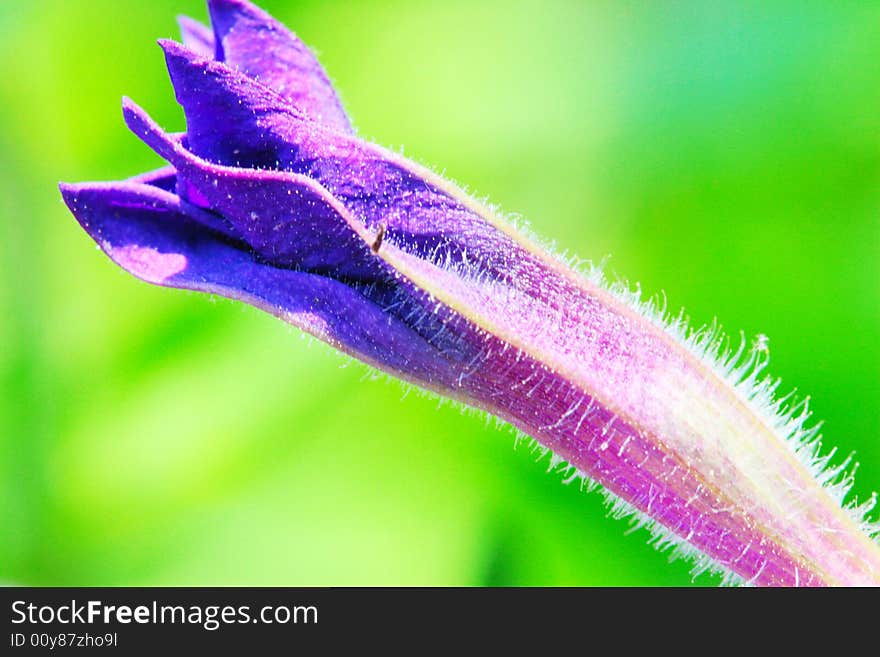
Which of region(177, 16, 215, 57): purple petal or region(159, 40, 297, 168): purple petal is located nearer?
region(159, 40, 297, 168): purple petal

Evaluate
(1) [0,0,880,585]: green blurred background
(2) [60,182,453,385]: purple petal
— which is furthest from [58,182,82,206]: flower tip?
(1) [0,0,880,585]: green blurred background

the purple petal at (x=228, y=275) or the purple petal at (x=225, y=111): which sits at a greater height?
the purple petal at (x=225, y=111)

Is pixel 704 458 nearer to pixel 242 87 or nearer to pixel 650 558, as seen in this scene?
pixel 242 87

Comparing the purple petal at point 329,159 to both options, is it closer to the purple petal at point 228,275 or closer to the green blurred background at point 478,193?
the purple petal at point 228,275

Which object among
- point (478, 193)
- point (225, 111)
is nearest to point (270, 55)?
point (225, 111)

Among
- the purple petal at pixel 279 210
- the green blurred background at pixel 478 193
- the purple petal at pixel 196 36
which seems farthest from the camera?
the green blurred background at pixel 478 193

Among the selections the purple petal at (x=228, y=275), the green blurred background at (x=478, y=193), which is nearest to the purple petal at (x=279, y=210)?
the purple petal at (x=228, y=275)

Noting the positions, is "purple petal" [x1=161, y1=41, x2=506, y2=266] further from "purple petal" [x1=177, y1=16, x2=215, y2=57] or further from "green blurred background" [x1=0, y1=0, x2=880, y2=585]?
"green blurred background" [x1=0, y1=0, x2=880, y2=585]
